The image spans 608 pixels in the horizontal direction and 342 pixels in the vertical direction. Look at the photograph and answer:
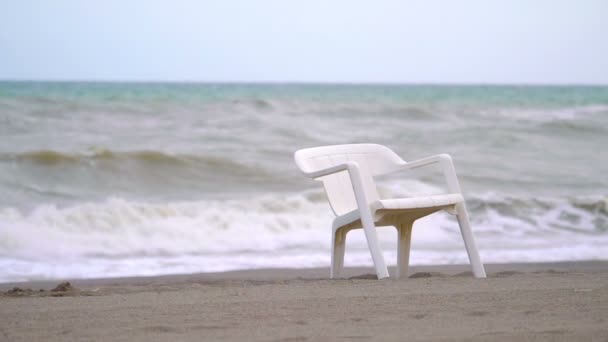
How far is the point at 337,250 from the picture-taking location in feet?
13.3

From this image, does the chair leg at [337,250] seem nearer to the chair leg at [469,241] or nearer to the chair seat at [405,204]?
the chair seat at [405,204]

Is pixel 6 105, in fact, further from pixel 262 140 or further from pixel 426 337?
pixel 426 337

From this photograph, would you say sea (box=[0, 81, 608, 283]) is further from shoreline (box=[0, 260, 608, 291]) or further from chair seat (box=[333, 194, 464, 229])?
chair seat (box=[333, 194, 464, 229])

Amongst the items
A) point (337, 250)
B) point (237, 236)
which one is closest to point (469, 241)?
point (337, 250)

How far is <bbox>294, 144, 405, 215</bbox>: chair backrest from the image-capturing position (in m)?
3.99

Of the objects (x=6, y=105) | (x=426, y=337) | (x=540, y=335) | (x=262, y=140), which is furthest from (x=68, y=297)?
(x=6, y=105)

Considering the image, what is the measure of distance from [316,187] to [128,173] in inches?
95.4

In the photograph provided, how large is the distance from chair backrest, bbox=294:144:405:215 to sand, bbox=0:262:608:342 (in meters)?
0.53

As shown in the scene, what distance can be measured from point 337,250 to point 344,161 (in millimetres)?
458

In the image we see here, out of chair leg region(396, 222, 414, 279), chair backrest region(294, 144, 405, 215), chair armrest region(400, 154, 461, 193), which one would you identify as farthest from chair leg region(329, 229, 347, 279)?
chair armrest region(400, 154, 461, 193)

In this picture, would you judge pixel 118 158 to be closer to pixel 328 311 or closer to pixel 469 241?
pixel 469 241

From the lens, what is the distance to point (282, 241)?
670 cm

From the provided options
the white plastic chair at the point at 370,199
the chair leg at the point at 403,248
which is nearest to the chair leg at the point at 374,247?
the white plastic chair at the point at 370,199

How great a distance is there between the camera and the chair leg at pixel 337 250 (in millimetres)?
4016
